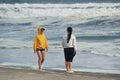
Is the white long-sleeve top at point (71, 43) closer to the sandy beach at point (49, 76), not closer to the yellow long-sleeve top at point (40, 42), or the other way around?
the yellow long-sleeve top at point (40, 42)

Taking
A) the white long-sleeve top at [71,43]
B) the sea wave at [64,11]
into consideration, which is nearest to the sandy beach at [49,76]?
the white long-sleeve top at [71,43]

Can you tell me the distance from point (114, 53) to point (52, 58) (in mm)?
2445

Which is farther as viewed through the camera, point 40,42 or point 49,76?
point 40,42

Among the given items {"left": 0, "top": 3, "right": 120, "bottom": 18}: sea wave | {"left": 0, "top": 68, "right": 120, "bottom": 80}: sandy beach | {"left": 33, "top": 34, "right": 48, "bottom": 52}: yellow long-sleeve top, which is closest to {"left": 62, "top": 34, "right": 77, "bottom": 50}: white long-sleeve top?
{"left": 33, "top": 34, "right": 48, "bottom": 52}: yellow long-sleeve top

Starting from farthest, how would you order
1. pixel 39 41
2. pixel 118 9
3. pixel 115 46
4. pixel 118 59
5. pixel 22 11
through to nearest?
pixel 22 11 → pixel 118 9 → pixel 115 46 → pixel 118 59 → pixel 39 41

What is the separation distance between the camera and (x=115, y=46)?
800 inches

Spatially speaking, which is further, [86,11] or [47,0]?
[47,0]

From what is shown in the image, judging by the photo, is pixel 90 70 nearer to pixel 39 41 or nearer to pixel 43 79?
pixel 39 41

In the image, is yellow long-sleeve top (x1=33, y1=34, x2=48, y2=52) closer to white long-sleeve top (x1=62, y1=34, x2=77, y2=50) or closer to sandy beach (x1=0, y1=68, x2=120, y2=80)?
white long-sleeve top (x1=62, y1=34, x2=77, y2=50)

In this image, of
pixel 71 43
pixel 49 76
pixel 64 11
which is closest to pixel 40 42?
pixel 71 43

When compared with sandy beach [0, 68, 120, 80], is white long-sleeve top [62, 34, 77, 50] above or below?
above

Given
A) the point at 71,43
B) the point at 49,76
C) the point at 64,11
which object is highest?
the point at 64,11

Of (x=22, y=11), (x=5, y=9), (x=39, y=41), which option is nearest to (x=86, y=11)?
(x=22, y=11)

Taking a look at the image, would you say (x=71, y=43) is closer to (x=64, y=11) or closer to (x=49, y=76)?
(x=49, y=76)
